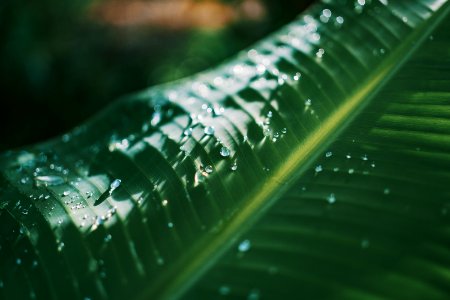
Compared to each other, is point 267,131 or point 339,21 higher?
point 339,21

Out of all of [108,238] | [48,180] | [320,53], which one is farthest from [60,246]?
[320,53]

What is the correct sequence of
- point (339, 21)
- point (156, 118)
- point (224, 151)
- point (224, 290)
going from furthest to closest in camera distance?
point (339, 21) → point (156, 118) → point (224, 151) → point (224, 290)

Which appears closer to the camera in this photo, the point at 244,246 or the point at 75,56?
the point at 244,246

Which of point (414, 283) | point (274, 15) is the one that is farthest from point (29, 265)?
point (274, 15)

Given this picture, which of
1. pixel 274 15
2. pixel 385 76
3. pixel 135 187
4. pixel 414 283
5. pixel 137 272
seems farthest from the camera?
pixel 274 15

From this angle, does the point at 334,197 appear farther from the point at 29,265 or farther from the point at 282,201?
the point at 29,265

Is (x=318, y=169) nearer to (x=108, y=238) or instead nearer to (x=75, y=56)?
(x=108, y=238)

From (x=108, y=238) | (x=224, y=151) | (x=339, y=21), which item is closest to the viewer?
(x=108, y=238)
